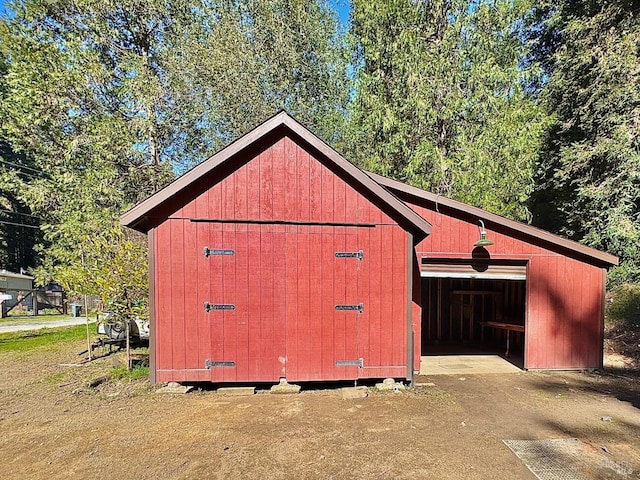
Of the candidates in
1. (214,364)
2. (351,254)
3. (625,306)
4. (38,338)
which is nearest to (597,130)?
(625,306)

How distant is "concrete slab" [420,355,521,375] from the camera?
6973 millimetres

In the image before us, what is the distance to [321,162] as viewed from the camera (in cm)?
566

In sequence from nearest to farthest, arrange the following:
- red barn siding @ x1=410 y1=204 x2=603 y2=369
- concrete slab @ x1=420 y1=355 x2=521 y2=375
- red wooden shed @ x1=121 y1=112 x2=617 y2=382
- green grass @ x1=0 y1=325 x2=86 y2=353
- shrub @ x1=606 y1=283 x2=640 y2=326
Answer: red wooden shed @ x1=121 y1=112 x2=617 y2=382
red barn siding @ x1=410 y1=204 x2=603 y2=369
concrete slab @ x1=420 y1=355 x2=521 y2=375
green grass @ x1=0 y1=325 x2=86 y2=353
shrub @ x1=606 y1=283 x2=640 y2=326

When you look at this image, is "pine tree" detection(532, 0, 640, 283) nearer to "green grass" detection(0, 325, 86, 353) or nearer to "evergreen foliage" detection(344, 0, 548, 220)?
"evergreen foliage" detection(344, 0, 548, 220)

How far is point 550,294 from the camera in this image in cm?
Answer: 687

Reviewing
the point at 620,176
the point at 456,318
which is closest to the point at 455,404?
the point at 456,318

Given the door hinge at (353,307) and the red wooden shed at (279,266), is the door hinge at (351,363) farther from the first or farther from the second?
the door hinge at (353,307)

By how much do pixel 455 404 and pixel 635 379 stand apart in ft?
13.7

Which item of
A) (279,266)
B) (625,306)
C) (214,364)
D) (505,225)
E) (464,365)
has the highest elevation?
(505,225)

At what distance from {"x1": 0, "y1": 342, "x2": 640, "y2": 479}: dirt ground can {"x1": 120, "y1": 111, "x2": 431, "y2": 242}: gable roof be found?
2703 millimetres

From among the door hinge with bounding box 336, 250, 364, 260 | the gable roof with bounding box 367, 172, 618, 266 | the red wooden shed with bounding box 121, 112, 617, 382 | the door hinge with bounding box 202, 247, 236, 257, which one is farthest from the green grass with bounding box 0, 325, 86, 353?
the gable roof with bounding box 367, 172, 618, 266

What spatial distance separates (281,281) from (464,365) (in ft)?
15.5

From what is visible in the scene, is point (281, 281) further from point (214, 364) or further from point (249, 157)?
point (249, 157)

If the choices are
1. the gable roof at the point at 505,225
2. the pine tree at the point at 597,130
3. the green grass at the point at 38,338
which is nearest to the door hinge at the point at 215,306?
the gable roof at the point at 505,225
